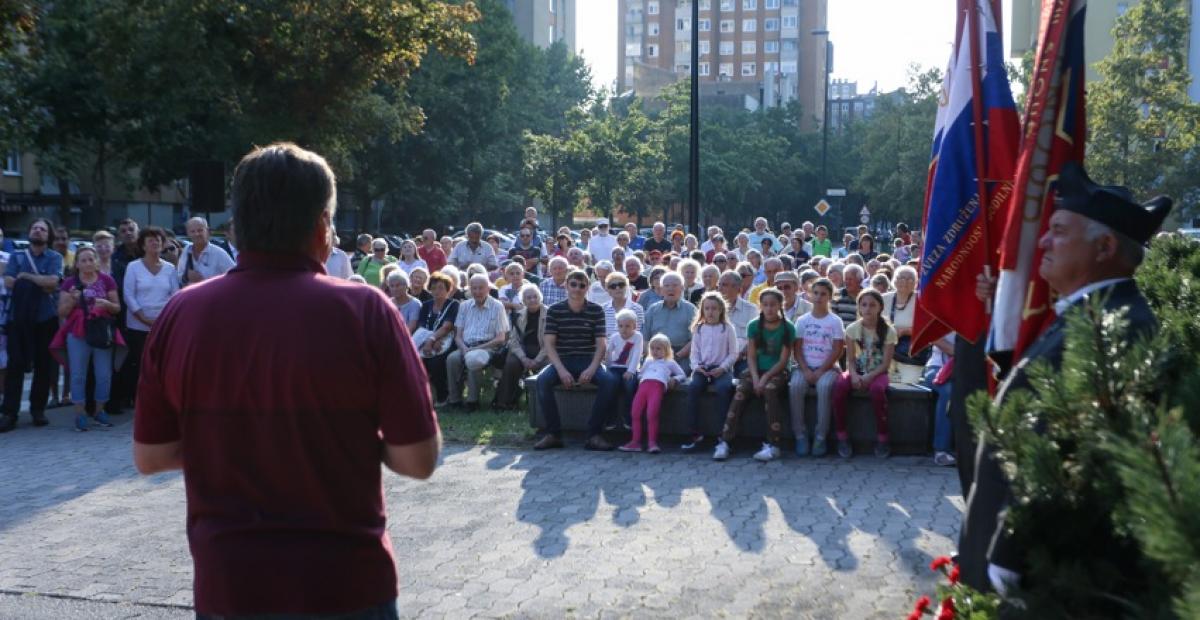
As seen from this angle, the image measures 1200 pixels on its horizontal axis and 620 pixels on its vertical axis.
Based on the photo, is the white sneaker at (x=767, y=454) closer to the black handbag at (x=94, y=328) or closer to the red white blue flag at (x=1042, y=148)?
the red white blue flag at (x=1042, y=148)

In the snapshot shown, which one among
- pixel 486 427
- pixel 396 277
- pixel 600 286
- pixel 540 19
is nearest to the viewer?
pixel 486 427

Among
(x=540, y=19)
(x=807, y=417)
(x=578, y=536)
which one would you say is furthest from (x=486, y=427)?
(x=540, y=19)

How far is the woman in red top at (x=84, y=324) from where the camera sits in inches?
485

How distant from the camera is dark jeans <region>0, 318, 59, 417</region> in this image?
12.4 m

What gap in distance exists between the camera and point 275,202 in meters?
2.90

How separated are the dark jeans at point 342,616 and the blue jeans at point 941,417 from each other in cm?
793

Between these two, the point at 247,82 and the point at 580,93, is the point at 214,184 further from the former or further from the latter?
the point at 580,93

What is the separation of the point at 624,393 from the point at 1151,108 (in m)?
32.5

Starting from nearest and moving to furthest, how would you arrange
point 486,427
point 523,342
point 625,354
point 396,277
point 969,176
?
point 969,176 < point 625,354 < point 486,427 < point 523,342 < point 396,277

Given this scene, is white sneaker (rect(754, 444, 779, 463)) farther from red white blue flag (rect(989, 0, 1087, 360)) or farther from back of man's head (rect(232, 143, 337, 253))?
back of man's head (rect(232, 143, 337, 253))

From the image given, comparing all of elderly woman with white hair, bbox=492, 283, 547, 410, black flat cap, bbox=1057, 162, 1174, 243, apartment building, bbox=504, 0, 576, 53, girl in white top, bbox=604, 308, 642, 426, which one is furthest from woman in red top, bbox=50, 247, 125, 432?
apartment building, bbox=504, 0, 576, 53

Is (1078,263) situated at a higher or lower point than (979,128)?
lower

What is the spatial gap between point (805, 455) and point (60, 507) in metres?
5.98

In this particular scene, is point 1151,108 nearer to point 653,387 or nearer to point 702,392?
point 702,392
